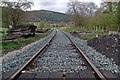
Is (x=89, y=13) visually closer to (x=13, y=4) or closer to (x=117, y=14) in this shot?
(x=13, y=4)

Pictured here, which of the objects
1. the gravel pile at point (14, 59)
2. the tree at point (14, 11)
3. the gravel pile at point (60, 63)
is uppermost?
the tree at point (14, 11)

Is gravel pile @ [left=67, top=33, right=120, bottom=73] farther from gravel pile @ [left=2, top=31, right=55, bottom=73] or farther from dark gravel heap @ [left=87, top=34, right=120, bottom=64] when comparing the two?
gravel pile @ [left=2, top=31, right=55, bottom=73]

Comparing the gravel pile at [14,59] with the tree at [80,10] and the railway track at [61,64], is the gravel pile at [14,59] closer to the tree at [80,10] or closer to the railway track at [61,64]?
the railway track at [61,64]

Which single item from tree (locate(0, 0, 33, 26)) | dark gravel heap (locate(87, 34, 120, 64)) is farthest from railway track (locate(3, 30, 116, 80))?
tree (locate(0, 0, 33, 26))

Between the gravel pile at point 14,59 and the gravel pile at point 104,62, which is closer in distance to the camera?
the gravel pile at point 104,62

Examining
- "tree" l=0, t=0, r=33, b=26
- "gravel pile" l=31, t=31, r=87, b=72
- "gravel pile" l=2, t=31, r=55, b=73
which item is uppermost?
"tree" l=0, t=0, r=33, b=26

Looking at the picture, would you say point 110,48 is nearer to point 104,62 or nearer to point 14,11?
point 104,62

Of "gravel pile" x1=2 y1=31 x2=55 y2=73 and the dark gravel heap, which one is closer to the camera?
"gravel pile" x1=2 y1=31 x2=55 y2=73

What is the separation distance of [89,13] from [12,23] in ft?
145

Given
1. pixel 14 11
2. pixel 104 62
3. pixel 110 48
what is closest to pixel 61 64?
pixel 104 62

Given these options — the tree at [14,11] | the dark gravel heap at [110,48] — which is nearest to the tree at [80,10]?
the tree at [14,11]

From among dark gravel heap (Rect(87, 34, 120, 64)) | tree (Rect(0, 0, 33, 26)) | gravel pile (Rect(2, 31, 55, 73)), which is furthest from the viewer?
tree (Rect(0, 0, 33, 26))

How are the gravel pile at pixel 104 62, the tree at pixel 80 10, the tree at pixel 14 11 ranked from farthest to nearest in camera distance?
the tree at pixel 80 10
the tree at pixel 14 11
the gravel pile at pixel 104 62

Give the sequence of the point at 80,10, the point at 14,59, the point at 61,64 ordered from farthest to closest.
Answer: the point at 80,10
the point at 14,59
the point at 61,64
